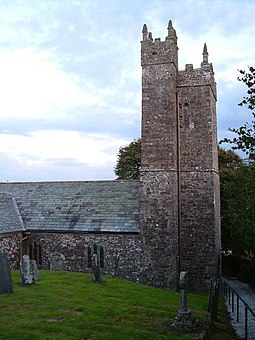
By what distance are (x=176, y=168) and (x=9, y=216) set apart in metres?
11.1

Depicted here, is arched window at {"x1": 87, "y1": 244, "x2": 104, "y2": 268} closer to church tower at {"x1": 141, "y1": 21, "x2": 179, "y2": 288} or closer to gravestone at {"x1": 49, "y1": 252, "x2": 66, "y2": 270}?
gravestone at {"x1": 49, "y1": 252, "x2": 66, "y2": 270}

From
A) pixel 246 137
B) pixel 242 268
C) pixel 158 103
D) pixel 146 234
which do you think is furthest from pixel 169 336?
pixel 242 268

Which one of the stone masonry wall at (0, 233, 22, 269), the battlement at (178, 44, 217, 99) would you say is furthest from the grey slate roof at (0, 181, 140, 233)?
the battlement at (178, 44, 217, 99)

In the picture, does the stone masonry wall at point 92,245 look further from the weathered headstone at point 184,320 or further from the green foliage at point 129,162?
the green foliage at point 129,162

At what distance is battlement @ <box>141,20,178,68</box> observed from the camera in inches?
991

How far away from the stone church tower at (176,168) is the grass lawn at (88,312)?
438 centimetres

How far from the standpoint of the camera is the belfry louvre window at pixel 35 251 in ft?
85.6

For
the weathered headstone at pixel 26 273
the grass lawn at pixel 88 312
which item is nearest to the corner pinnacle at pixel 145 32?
the grass lawn at pixel 88 312

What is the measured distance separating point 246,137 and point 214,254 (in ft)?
48.0

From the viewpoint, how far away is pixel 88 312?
1397cm

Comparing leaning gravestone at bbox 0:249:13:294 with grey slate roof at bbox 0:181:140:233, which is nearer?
leaning gravestone at bbox 0:249:13:294

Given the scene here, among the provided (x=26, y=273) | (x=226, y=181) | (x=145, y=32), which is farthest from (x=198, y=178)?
(x=226, y=181)

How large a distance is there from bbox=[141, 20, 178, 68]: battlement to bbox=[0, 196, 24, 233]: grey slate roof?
502 inches

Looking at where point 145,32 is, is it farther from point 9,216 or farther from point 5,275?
point 5,275
